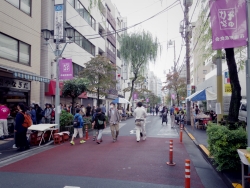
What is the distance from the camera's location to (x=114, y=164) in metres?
7.41

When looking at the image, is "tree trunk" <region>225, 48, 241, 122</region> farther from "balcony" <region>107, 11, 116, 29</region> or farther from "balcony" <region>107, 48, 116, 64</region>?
"balcony" <region>107, 11, 116, 29</region>

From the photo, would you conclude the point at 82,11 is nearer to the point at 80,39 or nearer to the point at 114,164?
the point at 80,39

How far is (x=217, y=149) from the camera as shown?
6.25m

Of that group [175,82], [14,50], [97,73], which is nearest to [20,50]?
[14,50]

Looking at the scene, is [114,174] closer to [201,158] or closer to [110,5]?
[201,158]

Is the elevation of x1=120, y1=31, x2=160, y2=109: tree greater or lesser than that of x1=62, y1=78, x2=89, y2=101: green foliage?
greater

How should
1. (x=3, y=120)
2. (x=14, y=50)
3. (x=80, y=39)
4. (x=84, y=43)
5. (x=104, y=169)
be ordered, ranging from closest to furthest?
1. (x=104, y=169)
2. (x=3, y=120)
3. (x=14, y=50)
4. (x=80, y=39)
5. (x=84, y=43)

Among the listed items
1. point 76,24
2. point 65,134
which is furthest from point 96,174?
point 76,24

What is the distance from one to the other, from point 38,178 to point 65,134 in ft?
20.9

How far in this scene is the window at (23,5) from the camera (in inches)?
603

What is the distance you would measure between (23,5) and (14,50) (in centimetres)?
333

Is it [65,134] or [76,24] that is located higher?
[76,24]

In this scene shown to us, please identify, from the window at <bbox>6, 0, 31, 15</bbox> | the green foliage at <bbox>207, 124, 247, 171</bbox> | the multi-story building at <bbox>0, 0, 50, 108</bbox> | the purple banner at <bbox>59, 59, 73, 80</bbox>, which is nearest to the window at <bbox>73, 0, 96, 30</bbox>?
the window at <bbox>6, 0, 31, 15</bbox>

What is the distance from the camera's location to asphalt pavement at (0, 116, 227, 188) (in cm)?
573
